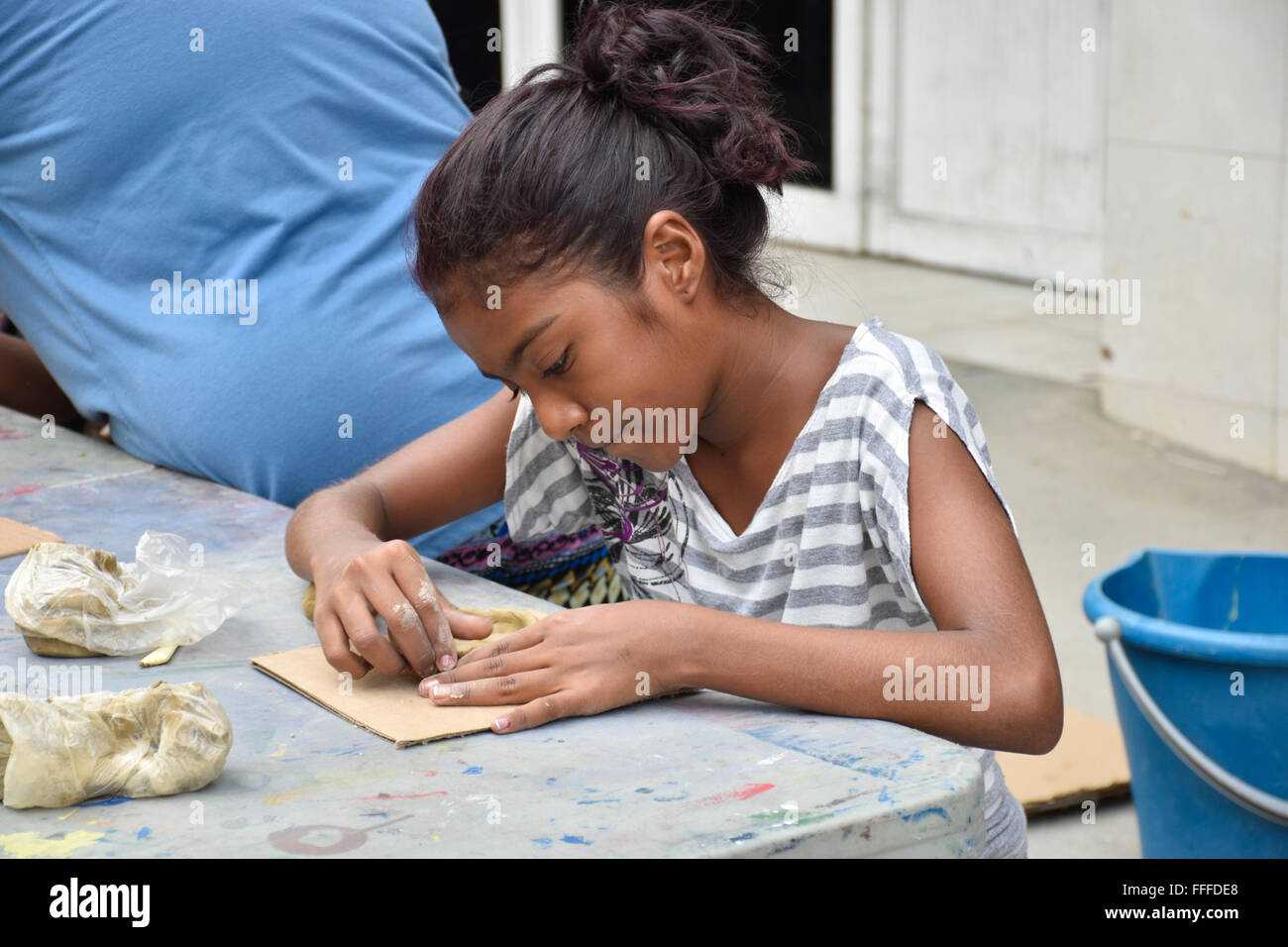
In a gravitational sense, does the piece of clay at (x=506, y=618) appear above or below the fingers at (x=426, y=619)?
below

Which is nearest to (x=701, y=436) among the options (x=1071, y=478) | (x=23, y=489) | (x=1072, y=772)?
(x=23, y=489)

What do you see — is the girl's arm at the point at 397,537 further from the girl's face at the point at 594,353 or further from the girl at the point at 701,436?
the girl's face at the point at 594,353

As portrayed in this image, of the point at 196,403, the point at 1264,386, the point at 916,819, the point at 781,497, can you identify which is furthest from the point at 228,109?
the point at 1264,386

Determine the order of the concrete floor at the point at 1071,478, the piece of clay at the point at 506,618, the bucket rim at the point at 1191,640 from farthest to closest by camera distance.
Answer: the concrete floor at the point at 1071,478 → the bucket rim at the point at 1191,640 → the piece of clay at the point at 506,618

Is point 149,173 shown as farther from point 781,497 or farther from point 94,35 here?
point 781,497

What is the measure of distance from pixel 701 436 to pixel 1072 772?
4.40ft

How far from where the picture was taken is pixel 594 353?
4.61ft

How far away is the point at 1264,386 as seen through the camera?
414 cm

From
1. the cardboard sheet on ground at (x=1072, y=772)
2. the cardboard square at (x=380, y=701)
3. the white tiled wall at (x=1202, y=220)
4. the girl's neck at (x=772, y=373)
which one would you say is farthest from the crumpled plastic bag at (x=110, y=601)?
the white tiled wall at (x=1202, y=220)

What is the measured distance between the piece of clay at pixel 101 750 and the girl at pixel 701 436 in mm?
228

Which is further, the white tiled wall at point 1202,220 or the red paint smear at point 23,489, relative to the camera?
A: the white tiled wall at point 1202,220

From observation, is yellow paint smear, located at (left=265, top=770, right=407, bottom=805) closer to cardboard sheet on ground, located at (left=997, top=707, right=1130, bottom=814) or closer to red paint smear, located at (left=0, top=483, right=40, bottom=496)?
red paint smear, located at (left=0, top=483, right=40, bottom=496)

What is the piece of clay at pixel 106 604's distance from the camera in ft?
4.75

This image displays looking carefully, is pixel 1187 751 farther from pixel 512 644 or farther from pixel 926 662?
pixel 512 644
